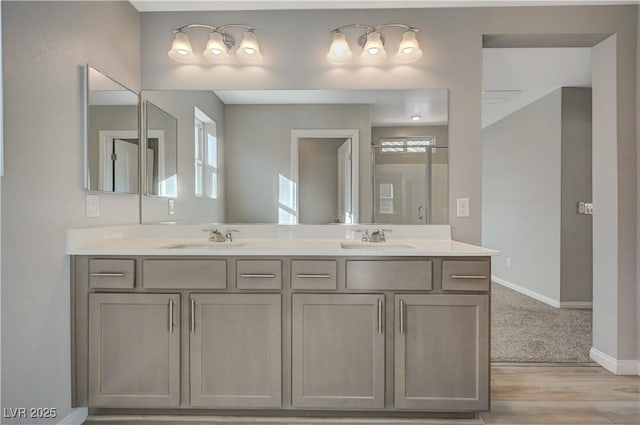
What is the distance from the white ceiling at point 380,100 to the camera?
230 cm

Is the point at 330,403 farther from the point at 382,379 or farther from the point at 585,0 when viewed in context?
the point at 585,0

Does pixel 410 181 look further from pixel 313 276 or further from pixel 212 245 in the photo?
pixel 212 245

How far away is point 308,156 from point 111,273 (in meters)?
1.30

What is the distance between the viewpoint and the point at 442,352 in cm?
172

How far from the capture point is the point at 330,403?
1.74 m

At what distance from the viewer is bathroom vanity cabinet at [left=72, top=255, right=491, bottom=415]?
5.66 feet

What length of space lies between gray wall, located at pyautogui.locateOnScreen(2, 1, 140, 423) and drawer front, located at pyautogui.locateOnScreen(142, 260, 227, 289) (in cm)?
39

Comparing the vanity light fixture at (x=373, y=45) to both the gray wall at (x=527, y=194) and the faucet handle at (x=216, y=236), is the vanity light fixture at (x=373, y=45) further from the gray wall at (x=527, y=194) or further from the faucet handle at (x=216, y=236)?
the gray wall at (x=527, y=194)

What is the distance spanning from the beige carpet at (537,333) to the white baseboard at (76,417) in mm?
2505

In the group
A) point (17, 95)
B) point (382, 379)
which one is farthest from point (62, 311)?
point (382, 379)

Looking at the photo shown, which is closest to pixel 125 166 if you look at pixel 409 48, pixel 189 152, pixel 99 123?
pixel 99 123

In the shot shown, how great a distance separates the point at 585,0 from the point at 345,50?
1501 millimetres

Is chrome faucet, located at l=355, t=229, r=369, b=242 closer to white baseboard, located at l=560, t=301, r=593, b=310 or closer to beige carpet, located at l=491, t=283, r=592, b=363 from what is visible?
beige carpet, located at l=491, t=283, r=592, b=363

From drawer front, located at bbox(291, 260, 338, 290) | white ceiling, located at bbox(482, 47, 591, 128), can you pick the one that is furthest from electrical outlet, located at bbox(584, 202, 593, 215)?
drawer front, located at bbox(291, 260, 338, 290)
